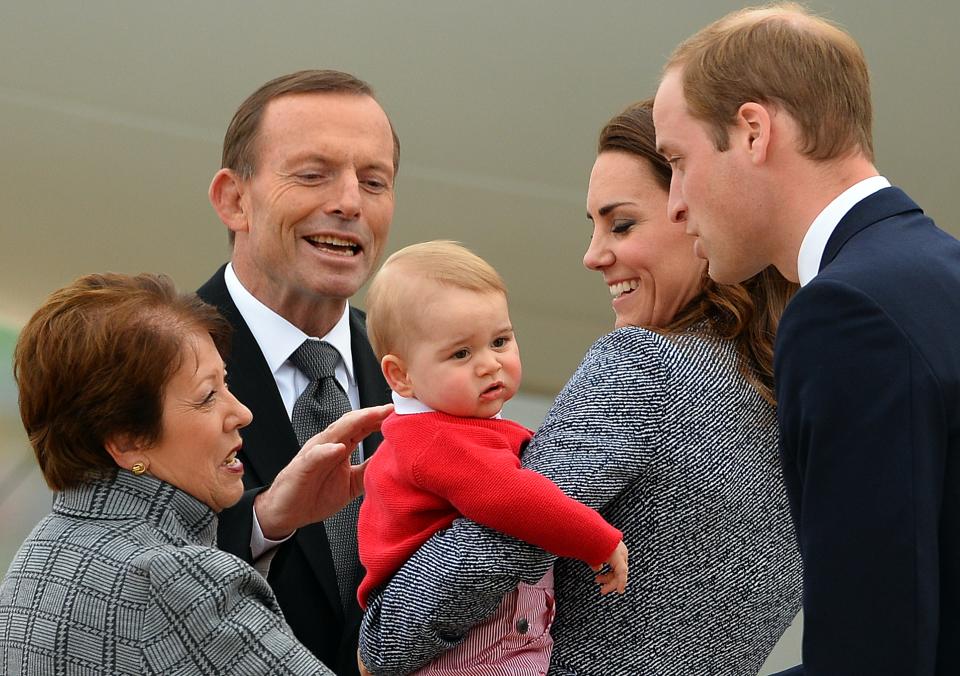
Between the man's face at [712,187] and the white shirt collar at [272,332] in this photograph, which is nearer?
the man's face at [712,187]

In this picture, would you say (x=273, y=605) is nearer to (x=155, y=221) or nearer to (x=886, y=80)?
(x=155, y=221)

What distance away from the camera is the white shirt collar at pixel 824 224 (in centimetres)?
127

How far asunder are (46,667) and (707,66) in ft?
3.15

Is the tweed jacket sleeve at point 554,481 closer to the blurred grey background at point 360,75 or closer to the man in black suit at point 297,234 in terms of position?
the man in black suit at point 297,234

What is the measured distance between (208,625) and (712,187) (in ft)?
2.34

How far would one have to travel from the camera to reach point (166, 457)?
1561mm

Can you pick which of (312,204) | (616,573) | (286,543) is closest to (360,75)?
(312,204)

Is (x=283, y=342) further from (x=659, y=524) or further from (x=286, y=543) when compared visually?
(x=659, y=524)

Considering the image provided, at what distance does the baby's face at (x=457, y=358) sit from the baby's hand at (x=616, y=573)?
0.85 feet

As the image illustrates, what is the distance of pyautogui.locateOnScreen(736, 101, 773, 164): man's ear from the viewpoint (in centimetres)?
130

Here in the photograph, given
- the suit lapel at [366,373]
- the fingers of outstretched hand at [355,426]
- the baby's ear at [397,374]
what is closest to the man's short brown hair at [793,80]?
the baby's ear at [397,374]

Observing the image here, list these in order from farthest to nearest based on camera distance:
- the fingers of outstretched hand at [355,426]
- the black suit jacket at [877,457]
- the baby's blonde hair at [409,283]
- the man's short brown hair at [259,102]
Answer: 1. the man's short brown hair at [259,102]
2. the fingers of outstretched hand at [355,426]
3. the baby's blonde hair at [409,283]
4. the black suit jacket at [877,457]

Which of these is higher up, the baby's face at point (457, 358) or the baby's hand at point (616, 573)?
the baby's face at point (457, 358)

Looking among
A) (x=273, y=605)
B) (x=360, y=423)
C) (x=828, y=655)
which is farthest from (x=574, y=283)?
(x=828, y=655)
